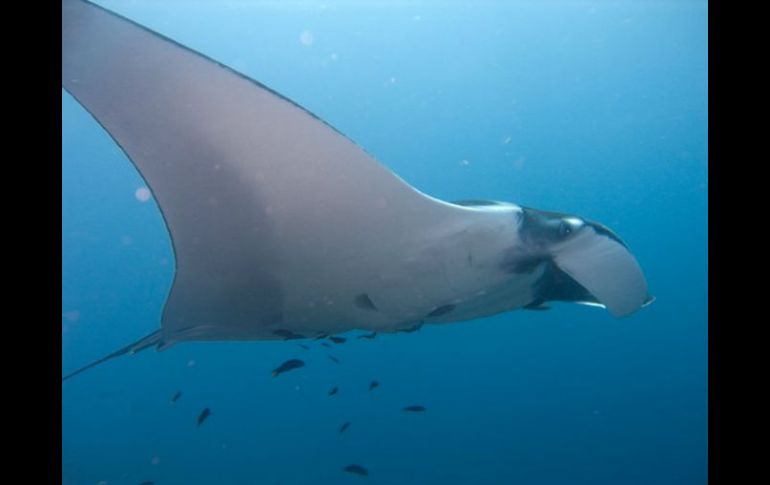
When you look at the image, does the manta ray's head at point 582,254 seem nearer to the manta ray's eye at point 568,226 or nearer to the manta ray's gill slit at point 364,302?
the manta ray's eye at point 568,226

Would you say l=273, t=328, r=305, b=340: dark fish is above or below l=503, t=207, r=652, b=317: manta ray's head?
below

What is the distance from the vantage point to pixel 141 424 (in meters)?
24.7

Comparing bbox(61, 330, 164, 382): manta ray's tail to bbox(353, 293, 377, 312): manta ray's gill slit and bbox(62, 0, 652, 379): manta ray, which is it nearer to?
bbox(62, 0, 652, 379): manta ray

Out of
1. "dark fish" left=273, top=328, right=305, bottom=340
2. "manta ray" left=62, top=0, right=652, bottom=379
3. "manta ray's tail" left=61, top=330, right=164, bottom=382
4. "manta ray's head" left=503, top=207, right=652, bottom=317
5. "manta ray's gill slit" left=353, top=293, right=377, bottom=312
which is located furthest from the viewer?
"dark fish" left=273, top=328, right=305, bottom=340

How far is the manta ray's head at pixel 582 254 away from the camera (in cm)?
262

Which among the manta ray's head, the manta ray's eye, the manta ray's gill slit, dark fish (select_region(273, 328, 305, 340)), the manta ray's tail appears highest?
the manta ray's eye

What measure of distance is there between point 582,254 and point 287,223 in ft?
5.86

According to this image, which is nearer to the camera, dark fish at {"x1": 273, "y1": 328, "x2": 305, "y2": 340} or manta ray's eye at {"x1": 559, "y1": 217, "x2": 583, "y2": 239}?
manta ray's eye at {"x1": 559, "y1": 217, "x2": 583, "y2": 239}

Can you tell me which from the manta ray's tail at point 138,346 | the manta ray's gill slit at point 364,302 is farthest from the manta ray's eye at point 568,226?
the manta ray's tail at point 138,346

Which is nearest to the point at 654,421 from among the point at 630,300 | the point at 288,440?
the point at 288,440

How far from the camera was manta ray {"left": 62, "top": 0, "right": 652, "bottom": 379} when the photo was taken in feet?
6.64

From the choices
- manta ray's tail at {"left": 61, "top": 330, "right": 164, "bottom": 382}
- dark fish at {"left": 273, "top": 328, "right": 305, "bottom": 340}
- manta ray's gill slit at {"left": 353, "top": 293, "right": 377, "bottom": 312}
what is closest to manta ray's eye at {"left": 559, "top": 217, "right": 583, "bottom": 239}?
manta ray's gill slit at {"left": 353, "top": 293, "right": 377, "bottom": 312}
